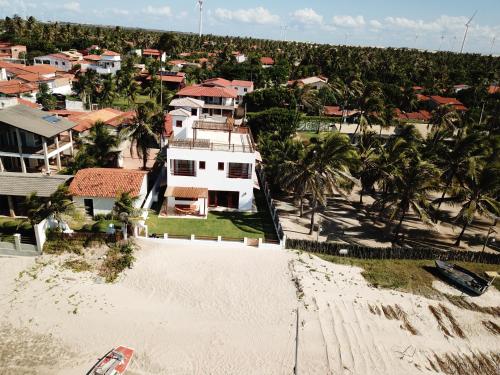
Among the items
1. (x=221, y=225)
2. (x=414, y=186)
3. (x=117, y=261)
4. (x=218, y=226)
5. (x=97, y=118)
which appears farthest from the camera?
(x=97, y=118)

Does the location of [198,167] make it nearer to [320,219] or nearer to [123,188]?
[123,188]

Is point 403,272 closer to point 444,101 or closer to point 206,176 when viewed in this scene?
point 206,176

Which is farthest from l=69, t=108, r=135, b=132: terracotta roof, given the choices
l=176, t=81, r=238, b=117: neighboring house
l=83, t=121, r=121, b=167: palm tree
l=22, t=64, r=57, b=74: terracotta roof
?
l=22, t=64, r=57, b=74: terracotta roof

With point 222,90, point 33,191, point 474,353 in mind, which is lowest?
point 474,353

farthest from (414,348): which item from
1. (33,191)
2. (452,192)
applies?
(33,191)

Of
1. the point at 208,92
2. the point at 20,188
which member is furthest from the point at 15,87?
the point at 20,188
